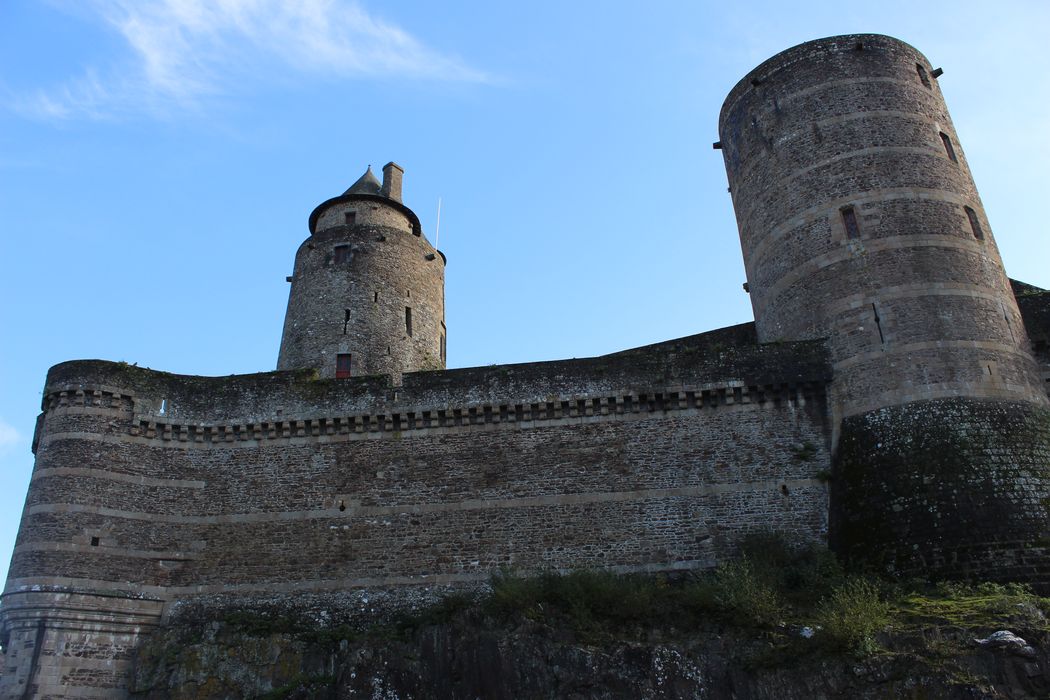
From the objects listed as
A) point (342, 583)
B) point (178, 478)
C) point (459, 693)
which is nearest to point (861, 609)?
point (459, 693)

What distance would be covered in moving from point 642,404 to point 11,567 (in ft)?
44.3

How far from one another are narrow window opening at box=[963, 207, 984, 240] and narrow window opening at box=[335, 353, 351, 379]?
16.1m

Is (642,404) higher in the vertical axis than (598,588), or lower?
higher

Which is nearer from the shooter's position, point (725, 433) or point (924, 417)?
point (924, 417)

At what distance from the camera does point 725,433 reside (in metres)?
17.9

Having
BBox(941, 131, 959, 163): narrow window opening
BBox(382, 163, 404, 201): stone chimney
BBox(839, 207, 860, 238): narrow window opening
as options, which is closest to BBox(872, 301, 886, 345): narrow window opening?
BBox(839, 207, 860, 238): narrow window opening

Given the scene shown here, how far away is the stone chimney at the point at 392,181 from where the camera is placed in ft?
91.5

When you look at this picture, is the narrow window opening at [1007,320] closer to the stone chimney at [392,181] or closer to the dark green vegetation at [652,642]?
the dark green vegetation at [652,642]

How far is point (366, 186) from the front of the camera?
27.7 m

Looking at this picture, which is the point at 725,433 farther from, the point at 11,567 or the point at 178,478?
the point at 11,567

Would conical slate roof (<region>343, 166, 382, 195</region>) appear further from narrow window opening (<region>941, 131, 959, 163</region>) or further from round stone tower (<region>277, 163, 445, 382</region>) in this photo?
narrow window opening (<region>941, 131, 959, 163</region>)

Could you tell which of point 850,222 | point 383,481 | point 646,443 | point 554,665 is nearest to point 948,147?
point 850,222

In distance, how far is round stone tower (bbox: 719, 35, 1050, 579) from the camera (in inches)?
606

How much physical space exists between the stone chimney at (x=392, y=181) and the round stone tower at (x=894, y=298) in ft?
36.5
